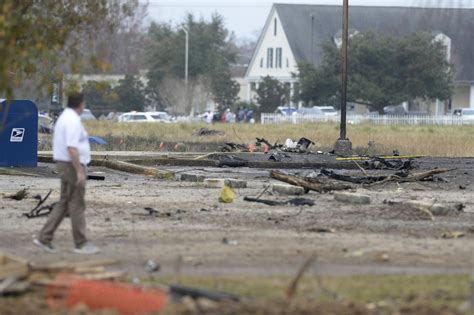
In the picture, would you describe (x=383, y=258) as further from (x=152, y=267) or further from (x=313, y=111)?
(x=313, y=111)

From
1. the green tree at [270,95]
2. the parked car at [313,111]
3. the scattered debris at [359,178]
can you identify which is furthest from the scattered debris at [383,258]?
the green tree at [270,95]

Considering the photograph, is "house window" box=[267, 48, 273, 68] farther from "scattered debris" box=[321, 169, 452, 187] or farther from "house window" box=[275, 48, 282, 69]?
"scattered debris" box=[321, 169, 452, 187]

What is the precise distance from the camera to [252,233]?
1608cm

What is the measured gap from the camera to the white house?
92188mm

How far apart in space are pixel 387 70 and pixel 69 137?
6868 cm

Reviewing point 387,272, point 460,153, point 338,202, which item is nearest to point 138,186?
point 338,202

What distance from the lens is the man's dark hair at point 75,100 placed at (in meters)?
14.1

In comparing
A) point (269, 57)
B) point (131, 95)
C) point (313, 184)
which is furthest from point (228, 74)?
point (313, 184)

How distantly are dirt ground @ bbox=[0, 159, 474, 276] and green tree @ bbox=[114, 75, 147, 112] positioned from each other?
68832 millimetres

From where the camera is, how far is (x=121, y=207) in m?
19.2

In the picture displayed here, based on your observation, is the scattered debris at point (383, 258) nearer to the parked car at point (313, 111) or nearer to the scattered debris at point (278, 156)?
the scattered debris at point (278, 156)

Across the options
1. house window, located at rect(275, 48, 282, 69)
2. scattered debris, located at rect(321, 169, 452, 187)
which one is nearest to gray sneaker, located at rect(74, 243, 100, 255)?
scattered debris, located at rect(321, 169, 452, 187)

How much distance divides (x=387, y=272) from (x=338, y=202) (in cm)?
716

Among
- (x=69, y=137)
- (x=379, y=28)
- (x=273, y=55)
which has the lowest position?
(x=69, y=137)
